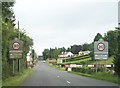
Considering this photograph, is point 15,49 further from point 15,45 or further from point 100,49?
point 100,49

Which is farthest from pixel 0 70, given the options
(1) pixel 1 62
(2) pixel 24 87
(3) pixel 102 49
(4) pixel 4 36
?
(3) pixel 102 49

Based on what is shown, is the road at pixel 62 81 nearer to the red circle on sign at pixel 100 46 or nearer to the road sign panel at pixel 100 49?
the road sign panel at pixel 100 49

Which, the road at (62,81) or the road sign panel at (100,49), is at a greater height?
the road sign panel at (100,49)

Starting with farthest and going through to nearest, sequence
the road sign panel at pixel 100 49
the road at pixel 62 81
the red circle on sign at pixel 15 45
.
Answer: the road sign panel at pixel 100 49
the red circle on sign at pixel 15 45
the road at pixel 62 81

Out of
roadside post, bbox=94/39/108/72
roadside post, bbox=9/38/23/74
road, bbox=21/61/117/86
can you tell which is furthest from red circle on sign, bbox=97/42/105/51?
roadside post, bbox=9/38/23/74

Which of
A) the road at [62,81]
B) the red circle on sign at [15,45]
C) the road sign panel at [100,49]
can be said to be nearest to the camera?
the road at [62,81]

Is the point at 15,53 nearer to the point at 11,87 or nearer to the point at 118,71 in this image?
the point at 118,71

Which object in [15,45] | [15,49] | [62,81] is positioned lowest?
[62,81]

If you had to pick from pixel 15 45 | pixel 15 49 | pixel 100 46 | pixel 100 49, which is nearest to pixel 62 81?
pixel 15 45

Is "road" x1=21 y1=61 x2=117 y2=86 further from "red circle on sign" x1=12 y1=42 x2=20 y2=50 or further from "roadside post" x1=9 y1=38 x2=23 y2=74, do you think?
"red circle on sign" x1=12 y1=42 x2=20 y2=50

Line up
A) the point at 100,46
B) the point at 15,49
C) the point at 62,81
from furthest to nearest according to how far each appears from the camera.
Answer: the point at 100,46 → the point at 15,49 → the point at 62,81

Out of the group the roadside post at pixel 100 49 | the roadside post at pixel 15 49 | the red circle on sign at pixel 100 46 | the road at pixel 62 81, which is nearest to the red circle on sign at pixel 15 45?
the roadside post at pixel 15 49

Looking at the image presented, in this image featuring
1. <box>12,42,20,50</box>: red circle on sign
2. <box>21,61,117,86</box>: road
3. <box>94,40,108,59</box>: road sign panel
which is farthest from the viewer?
<box>94,40,108,59</box>: road sign panel

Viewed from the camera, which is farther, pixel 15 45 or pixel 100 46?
pixel 100 46
